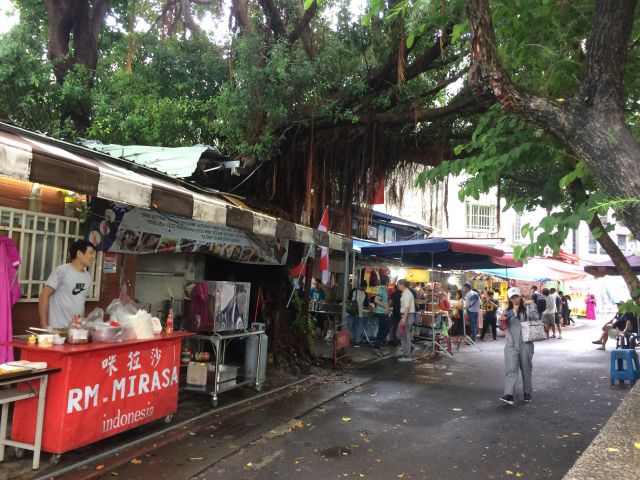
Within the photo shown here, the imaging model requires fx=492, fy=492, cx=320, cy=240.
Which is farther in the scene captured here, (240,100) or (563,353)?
(563,353)

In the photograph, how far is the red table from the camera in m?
4.16

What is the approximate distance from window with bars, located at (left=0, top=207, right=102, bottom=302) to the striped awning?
91cm

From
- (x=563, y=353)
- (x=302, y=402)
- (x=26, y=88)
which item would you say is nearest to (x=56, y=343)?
(x=302, y=402)

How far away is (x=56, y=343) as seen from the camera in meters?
4.36

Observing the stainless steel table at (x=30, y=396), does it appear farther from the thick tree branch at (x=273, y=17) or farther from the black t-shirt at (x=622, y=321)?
the black t-shirt at (x=622, y=321)

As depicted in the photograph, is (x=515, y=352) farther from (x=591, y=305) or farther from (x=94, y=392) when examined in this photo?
(x=591, y=305)

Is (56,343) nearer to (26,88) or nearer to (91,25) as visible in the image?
(26,88)

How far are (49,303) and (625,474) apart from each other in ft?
16.8

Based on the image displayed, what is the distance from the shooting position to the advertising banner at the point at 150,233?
616 cm

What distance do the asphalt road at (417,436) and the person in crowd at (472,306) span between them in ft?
19.2

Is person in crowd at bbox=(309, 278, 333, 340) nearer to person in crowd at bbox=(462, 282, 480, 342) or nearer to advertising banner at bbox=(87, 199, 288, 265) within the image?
person in crowd at bbox=(462, 282, 480, 342)

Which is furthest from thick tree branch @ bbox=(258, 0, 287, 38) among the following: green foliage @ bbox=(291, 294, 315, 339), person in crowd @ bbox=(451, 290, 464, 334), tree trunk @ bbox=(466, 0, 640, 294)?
person in crowd @ bbox=(451, 290, 464, 334)

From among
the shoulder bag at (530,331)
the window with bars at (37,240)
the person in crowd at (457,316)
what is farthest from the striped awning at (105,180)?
the person in crowd at (457,316)

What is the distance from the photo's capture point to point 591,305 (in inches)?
1113
